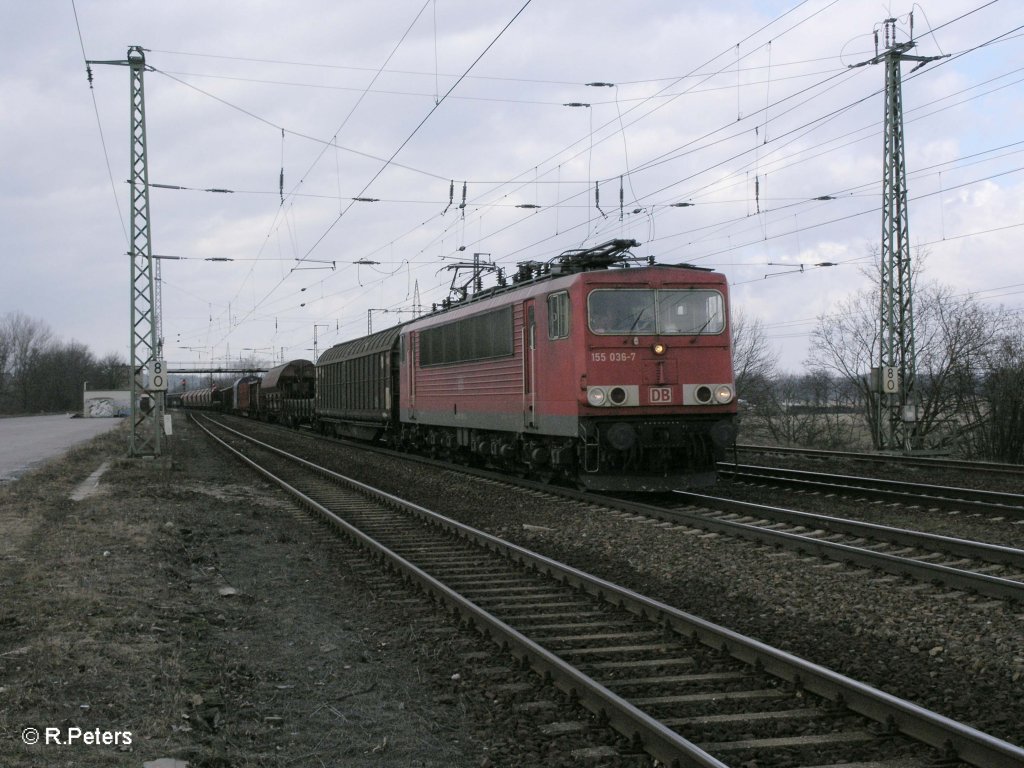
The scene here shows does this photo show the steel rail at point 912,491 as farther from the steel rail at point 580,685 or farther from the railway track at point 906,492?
the steel rail at point 580,685

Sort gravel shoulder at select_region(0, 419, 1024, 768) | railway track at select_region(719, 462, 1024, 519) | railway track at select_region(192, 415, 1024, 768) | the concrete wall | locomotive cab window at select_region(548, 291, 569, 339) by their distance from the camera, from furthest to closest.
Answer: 1. the concrete wall
2. locomotive cab window at select_region(548, 291, 569, 339)
3. railway track at select_region(719, 462, 1024, 519)
4. gravel shoulder at select_region(0, 419, 1024, 768)
5. railway track at select_region(192, 415, 1024, 768)

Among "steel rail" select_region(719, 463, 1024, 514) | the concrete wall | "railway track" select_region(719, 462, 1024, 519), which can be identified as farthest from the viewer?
the concrete wall

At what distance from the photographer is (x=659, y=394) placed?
1358 cm

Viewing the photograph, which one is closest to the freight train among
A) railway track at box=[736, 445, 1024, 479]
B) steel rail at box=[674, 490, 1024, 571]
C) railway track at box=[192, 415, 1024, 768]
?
steel rail at box=[674, 490, 1024, 571]

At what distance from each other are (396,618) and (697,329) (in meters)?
8.06

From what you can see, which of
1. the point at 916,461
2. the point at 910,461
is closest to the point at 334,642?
the point at 916,461

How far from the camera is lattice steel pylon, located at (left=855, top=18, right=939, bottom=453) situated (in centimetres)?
2217

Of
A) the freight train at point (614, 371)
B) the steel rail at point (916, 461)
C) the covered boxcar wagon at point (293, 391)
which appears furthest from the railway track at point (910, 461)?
the covered boxcar wagon at point (293, 391)

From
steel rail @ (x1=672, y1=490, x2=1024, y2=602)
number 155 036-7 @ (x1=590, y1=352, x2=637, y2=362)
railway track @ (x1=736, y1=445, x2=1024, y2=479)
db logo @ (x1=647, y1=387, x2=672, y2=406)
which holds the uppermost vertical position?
number 155 036-7 @ (x1=590, y1=352, x2=637, y2=362)

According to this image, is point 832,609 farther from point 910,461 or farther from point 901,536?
point 910,461

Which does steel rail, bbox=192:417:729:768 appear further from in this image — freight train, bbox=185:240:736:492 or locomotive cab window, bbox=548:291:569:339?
locomotive cab window, bbox=548:291:569:339

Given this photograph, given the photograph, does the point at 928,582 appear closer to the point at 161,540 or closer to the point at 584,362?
the point at 584,362

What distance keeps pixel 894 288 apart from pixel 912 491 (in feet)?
34.5

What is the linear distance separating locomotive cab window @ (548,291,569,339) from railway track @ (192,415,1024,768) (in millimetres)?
5014
